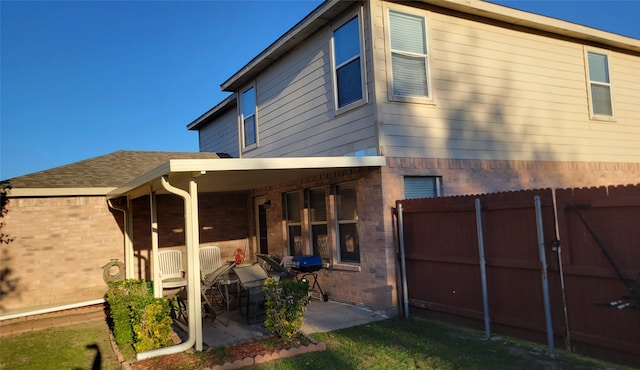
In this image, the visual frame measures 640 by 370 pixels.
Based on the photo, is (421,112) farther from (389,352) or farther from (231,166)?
(389,352)

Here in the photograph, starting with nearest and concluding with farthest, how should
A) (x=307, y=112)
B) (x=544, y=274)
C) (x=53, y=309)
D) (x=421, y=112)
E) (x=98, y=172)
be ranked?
(x=544, y=274) < (x=421, y=112) < (x=53, y=309) < (x=307, y=112) < (x=98, y=172)

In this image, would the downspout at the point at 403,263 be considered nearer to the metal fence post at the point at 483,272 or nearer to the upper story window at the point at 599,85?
the metal fence post at the point at 483,272

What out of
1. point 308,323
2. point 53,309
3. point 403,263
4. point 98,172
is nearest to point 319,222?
point 403,263

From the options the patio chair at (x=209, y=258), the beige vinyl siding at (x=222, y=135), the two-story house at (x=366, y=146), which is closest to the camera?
the two-story house at (x=366, y=146)

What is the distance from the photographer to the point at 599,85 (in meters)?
10.4

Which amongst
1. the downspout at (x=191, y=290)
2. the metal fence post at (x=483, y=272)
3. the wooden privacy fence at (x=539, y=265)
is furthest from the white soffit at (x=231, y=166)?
the metal fence post at (x=483, y=272)

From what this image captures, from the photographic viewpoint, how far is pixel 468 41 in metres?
8.44

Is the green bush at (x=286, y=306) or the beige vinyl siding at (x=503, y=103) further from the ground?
the beige vinyl siding at (x=503, y=103)

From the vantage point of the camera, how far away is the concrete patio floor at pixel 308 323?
6159 millimetres

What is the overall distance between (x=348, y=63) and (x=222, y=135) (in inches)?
318

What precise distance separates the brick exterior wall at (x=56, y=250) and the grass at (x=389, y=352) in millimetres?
2331

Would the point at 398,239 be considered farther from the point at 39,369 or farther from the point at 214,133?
the point at 214,133

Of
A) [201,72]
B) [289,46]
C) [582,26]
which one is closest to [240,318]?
[289,46]

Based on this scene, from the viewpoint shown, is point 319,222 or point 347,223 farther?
point 319,222
